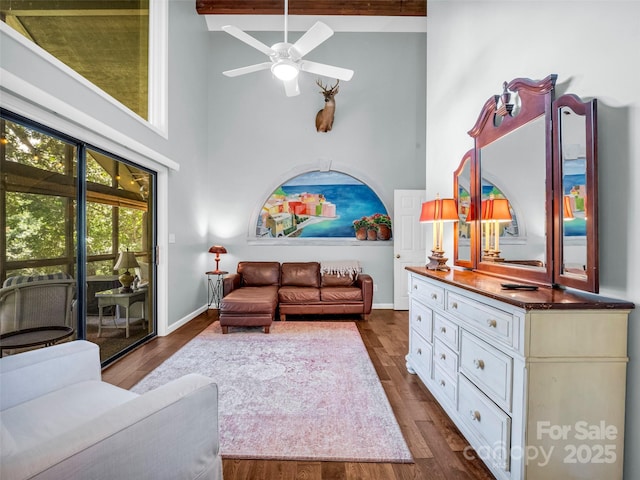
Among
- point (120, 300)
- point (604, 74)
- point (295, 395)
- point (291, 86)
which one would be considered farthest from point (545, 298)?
point (120, 300)

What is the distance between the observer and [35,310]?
2184 mm

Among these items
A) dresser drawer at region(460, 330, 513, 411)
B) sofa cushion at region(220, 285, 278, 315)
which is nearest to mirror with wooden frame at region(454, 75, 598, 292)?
dresser drawer at region(460, 330, 513, 411)

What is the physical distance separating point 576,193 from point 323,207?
157 inches

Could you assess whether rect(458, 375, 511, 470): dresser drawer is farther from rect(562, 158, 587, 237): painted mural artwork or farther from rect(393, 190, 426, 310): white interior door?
rect(393, 190, 426, 310): white interior door

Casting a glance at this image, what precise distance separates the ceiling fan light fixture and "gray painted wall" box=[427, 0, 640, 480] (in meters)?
1.61

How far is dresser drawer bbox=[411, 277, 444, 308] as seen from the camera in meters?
2.17

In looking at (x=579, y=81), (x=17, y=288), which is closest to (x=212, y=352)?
(x=17, y=288)

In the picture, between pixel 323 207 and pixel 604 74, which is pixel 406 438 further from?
pixel 323 207

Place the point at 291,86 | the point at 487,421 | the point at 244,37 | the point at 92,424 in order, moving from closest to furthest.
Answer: the point at 92,424 → the point at 487,421 → the point at 244,37 → the point at 291,86

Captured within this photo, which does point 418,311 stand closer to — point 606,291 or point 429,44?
point 606,291

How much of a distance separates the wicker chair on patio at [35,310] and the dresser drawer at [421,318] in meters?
2.86

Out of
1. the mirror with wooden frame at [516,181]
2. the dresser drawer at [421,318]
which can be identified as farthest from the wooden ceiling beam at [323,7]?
the dresser drawer at [421,318]

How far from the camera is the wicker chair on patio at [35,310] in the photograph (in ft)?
6.57

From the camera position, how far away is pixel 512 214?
2029mm
